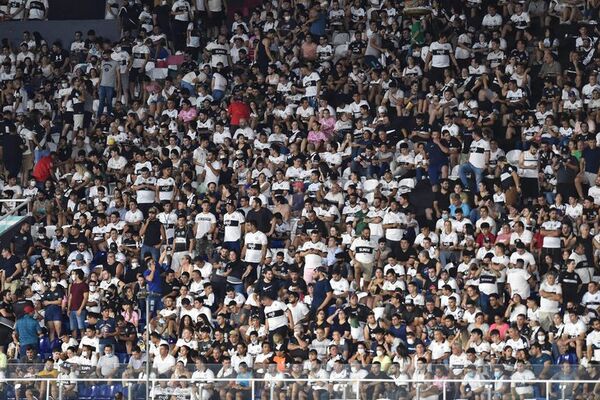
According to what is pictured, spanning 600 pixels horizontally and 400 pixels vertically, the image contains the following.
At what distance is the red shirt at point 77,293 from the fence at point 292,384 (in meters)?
4.45

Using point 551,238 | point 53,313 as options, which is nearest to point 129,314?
point 53,313

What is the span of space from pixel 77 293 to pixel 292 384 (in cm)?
677

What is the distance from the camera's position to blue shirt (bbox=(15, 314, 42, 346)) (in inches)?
1133

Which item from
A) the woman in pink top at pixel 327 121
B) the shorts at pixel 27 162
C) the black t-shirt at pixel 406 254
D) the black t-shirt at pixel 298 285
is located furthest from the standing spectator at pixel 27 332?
the woman in pink top at pixel 327 121

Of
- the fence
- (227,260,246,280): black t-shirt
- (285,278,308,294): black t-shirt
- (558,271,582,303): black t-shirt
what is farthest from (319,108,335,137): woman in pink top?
the fence

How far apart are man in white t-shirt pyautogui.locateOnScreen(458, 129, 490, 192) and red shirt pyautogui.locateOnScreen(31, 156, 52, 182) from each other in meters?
8.45

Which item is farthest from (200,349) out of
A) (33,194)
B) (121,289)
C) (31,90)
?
(31,90)

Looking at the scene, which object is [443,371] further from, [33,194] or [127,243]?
[33,194]

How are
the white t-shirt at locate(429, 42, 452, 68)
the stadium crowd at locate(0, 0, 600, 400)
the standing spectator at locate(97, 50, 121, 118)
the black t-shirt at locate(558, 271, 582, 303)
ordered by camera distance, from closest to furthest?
the stadium crowd at locate(0, 0, 600, 400) → the black t-shirt at locate(558, 271, 582, 303) → the white t-shirt at locate(429, 42, 452, 68) → the standing spectator at locate(97, 50, 121, 118)

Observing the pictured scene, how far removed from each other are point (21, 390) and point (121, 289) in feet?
17.1

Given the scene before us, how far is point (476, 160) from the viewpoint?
30.3 m

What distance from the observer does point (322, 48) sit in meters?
34.5

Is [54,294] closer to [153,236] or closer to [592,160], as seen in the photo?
[153,236]

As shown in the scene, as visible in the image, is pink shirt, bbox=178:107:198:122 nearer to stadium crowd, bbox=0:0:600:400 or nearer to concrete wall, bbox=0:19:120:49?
stadium crowd, bbox=0:0:600:400
